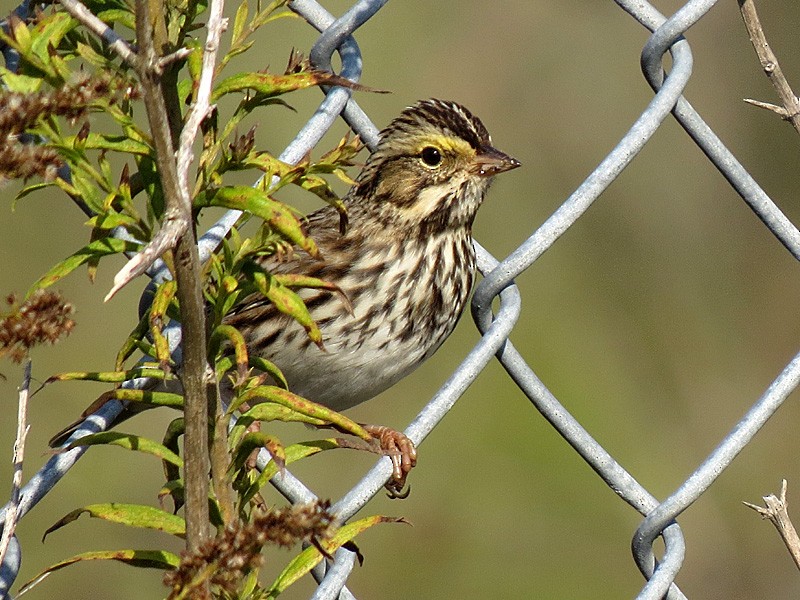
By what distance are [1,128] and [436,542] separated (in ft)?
14.2

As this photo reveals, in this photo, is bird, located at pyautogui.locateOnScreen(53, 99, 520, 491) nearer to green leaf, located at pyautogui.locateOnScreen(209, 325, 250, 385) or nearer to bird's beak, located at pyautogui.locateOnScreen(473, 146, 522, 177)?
bird's beak, located at pyautogui.locateOnScreen(473, 146, 522, 177)

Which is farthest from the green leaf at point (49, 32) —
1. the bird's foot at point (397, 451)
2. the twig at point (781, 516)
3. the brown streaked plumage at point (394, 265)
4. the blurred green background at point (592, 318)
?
the blurred green background at point (592, 318)

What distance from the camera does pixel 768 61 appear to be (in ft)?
8.59

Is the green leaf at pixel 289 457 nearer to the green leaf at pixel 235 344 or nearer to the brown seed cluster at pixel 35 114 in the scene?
the green leaf at pixel 235 344

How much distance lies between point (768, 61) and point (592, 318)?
3666 millimetres

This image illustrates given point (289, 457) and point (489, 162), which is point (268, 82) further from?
point (489, 162)

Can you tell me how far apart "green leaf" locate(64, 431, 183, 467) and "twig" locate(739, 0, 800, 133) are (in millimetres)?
1438

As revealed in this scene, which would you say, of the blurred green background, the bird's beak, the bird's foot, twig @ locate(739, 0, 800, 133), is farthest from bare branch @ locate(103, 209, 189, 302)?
the blurred green background

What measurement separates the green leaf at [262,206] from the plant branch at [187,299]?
0.24 feet

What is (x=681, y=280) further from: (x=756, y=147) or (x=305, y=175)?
(x=305, y=175)

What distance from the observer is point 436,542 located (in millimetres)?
5531

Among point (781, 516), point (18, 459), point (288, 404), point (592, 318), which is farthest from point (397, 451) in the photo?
point (592, 318)

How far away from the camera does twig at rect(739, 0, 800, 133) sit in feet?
8.57

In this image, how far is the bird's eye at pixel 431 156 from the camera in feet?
11.3
